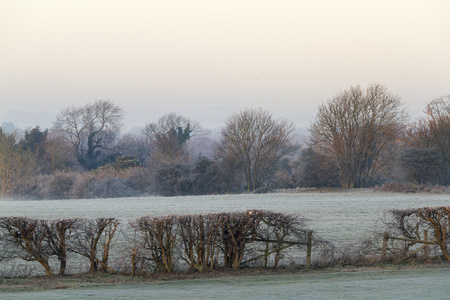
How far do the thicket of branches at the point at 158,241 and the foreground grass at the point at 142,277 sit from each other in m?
0.31

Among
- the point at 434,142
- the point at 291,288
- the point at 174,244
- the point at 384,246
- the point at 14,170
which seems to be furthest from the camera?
the point at 14,170

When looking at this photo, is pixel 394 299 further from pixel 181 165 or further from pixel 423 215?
pixel 181 165

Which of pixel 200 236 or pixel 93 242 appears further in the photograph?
pixel 200 236

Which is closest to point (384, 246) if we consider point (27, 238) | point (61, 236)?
point (61, 236)

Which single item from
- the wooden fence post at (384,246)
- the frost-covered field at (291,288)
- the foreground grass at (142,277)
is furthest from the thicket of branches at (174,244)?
the frost-covered field at (291,288)

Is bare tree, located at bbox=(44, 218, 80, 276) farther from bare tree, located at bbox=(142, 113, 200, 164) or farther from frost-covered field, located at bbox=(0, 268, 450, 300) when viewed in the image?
bare tree, located at bbox=(142, 113, 200, 164)

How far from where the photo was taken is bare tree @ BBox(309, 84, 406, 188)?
183 ft

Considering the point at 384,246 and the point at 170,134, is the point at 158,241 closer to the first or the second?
the point at 384,246

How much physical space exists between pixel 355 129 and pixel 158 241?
1771 inches

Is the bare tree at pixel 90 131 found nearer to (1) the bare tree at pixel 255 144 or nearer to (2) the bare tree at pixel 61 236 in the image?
(1) the bare tree at pixel 255 144

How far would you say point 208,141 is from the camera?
165250 millimetres

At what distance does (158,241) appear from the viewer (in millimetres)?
14125

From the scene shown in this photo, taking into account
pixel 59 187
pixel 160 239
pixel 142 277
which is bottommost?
pixel 142 277

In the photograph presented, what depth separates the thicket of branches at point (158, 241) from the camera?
1402 cm
